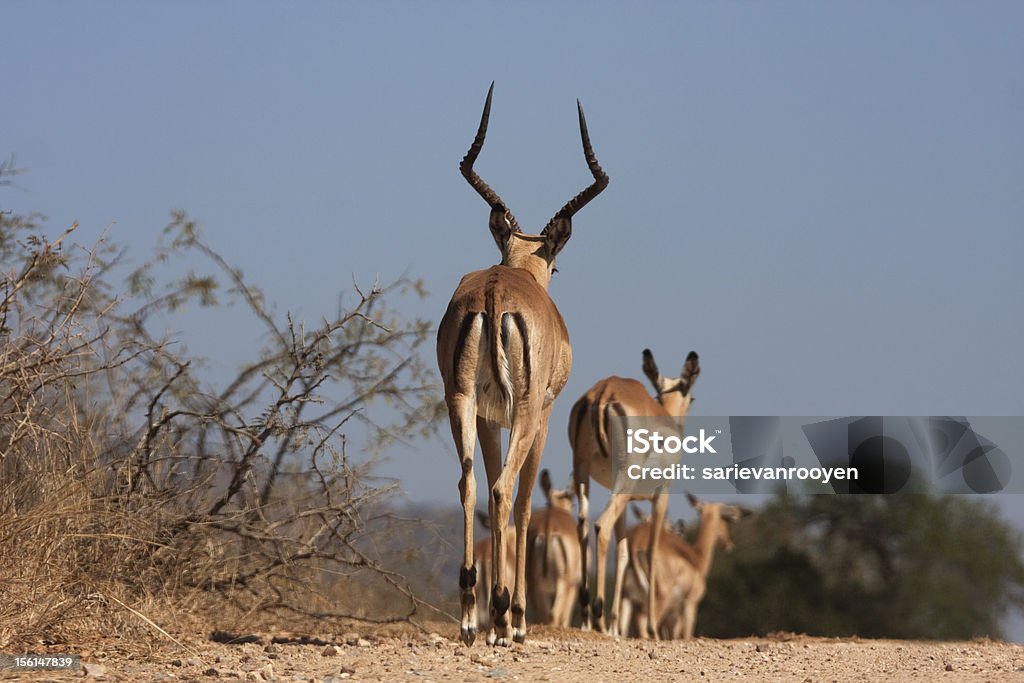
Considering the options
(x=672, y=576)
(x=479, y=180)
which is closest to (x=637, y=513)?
(x=672, y=576)

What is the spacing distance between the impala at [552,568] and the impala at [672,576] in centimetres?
86

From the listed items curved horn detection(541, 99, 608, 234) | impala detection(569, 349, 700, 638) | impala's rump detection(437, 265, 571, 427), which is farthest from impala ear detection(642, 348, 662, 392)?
impala's rump detection(437, 265, 571, 427)

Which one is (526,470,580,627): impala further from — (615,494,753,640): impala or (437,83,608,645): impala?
(437,83,608,645): impala

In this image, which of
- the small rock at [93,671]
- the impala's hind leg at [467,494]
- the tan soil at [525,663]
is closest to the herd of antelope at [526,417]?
the impala's hind leg at [467,494]

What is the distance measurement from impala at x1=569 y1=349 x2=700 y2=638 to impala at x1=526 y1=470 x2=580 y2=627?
113 centimetres

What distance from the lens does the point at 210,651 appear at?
908cm

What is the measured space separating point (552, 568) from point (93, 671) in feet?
29.9

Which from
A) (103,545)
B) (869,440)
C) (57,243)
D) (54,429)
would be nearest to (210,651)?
(103,545)

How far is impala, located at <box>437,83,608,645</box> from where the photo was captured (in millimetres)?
9211

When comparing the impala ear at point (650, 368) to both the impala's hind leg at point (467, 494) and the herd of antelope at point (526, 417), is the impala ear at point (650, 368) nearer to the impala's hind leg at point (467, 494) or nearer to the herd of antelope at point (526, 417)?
the herd of antelope at point (526, 417)

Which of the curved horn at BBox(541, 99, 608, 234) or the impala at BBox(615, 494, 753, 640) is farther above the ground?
the curved horn at BBox(541, 99, 608, 234)

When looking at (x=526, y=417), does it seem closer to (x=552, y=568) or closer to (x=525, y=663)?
(x=525, y=663)

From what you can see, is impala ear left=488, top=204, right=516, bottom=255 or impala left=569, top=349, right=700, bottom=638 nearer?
impala ear left=488, top=204, right=516, bottom=255

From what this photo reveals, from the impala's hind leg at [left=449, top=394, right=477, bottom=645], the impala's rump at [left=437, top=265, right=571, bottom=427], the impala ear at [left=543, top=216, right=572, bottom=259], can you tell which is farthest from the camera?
the impala ear at [left=543, top=216, right=572, bottom=259]
